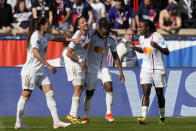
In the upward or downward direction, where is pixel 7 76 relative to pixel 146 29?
downward

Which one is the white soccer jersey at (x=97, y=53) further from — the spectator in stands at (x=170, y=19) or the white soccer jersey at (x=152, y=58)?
the spectator in stands at (x=170, y=19)

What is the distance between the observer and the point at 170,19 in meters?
20.3

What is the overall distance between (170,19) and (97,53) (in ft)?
22.5

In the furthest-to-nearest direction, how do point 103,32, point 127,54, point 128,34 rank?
point 128,34
point 127,54
point 103,32

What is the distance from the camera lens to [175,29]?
790 inches

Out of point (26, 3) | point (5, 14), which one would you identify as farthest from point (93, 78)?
point (26, 3)

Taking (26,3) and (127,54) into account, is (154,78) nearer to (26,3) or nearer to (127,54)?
(127,54)

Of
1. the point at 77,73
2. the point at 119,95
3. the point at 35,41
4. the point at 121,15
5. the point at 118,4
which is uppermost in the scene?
the point at 118,4

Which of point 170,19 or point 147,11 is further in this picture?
point 170,19

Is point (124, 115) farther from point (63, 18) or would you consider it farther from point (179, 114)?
point (63, 18)

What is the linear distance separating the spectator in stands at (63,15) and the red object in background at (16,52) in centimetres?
106

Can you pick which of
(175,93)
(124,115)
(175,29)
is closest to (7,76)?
(124,115)

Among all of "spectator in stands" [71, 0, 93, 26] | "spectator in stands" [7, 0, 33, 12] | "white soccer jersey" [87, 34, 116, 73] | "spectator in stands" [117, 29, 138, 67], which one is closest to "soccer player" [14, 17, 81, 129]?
"white soccer jersey" [87, 34, 116, 73]

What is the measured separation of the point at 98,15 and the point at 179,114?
5328 millimetres
